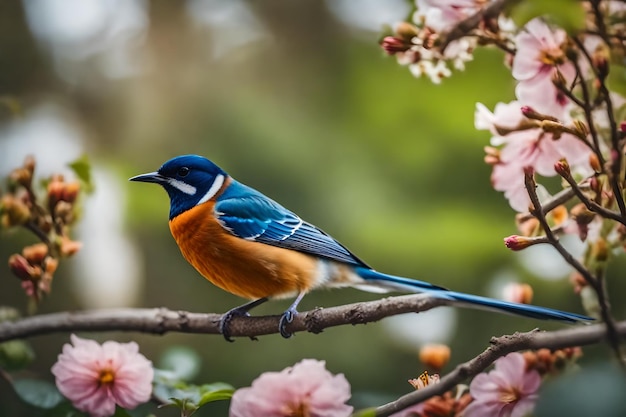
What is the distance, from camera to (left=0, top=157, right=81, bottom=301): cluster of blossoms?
1.01 m

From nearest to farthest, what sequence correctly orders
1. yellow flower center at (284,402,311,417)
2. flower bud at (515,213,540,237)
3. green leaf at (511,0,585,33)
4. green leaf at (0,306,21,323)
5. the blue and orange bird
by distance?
1. green leaf at (511,0,585,33)
2. yellow flower center at (284,402,311,417)
3. flower bud at (515,213,540,237)
4. the blue and orange bird
5. green leaf at (0,306,21,323)

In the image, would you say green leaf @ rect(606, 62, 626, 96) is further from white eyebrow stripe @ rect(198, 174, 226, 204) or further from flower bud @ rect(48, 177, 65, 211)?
flower bud @ rect(48, 177, 65, 211)

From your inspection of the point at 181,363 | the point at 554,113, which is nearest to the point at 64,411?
the point at 181,363

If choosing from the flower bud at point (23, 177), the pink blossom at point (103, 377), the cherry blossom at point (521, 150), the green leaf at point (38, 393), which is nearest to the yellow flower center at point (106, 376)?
the pink blossom at point (103, 377)

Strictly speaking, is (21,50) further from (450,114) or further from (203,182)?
(450,114)

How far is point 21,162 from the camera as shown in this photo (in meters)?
1.24

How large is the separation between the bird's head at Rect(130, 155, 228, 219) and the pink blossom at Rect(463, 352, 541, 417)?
18.5 inches

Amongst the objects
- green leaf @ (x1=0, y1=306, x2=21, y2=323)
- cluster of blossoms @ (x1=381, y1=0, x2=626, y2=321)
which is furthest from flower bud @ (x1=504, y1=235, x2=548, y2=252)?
green leaf @ (x1=0, y1=306, x2=21, y2=323)

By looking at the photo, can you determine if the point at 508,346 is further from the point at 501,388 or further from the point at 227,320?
the point at 227,320

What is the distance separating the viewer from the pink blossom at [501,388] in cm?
80

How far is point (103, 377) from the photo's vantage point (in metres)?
0.90

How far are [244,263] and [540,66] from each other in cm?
46

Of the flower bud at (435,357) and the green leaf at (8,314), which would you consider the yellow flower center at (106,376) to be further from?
the flower bud at (435,357)

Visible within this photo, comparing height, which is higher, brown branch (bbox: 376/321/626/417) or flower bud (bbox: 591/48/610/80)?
flower bud (bbox: 591/48/610/80)
